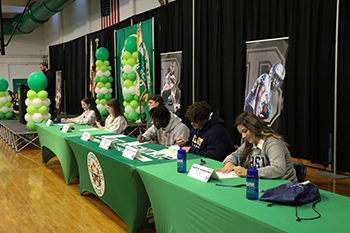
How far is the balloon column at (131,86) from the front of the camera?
688 cm

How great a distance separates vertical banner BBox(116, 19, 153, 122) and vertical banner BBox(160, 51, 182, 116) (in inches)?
15.3

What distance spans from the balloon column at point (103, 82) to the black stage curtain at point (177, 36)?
1509mm

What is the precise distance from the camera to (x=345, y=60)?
12.3 ft

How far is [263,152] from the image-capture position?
7.01ft

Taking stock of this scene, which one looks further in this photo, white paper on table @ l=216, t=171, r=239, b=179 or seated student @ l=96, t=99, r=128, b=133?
seated student @ l=96, t=99, r=128, b=133

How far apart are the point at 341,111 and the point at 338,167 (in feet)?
2.24

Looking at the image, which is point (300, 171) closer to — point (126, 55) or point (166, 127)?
point (166, 127)

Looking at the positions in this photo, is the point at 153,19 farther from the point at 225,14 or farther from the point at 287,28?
the point at 287,28

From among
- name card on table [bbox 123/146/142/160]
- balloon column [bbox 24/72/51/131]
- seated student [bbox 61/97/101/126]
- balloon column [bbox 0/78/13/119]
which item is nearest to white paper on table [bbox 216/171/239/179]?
name card on table [bbox 123/146/142/160]

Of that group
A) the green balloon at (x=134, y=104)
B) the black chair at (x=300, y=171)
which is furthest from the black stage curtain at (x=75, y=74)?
the black chair at (x=300, y=171)

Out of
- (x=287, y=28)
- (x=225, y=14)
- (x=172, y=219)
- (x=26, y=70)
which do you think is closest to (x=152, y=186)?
(x=172, y=219)

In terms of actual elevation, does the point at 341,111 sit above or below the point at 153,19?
below

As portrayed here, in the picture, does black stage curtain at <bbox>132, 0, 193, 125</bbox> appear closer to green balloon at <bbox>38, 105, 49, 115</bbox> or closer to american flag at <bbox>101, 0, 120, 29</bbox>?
green balloon at <bbox>38, 105, 49, 115</bbox>

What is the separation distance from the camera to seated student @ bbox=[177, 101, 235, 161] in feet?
8.92
